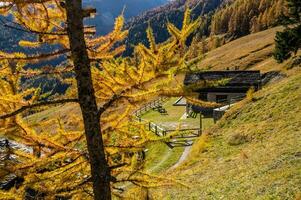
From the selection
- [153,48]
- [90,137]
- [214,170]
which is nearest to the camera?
[153,48]

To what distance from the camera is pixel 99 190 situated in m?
6.28

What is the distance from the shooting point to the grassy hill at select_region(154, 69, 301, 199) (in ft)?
Result: 48.8

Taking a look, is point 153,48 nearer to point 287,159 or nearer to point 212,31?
point 287,159

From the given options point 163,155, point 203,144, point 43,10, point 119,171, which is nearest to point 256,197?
point 119,171

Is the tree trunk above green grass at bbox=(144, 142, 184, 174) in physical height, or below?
above

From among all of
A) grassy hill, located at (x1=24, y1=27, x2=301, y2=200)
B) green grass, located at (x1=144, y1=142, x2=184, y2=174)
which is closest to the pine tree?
grassy hill, located at (x1=24, y1=27, x2=301, y2=200)

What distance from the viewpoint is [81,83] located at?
19.8 feet

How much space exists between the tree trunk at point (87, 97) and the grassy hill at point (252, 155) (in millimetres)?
4660

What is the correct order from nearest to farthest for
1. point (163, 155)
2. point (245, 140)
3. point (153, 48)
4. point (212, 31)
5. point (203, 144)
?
point (153, 48) → point (245, 140) → point (203, 144) → point (163, 155) → point (212, 31)

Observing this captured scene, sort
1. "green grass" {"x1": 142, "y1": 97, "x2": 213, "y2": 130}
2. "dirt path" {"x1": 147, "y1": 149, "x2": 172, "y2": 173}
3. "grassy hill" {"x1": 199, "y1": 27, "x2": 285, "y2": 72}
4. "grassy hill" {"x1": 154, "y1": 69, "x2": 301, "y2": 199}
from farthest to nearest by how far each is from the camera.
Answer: "grassy hill" {"x1": 199, "y1": 27, "x2": 285, "y2": 72} → "green grass" {"x1": 142, "y1": 97, "x2": 213, "y2": 130} → "dirt path" {"x1": 147, "y1": 149, "x2": 172, "y2": 173} → "grassy hill" {"x1": 154, "y1": 69, "x2": 301, "y2": 199}

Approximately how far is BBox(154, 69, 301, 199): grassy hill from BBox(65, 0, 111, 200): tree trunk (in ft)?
15.3

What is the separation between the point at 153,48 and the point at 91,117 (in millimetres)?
1380

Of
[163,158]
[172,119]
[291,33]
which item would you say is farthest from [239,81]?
[163,158]

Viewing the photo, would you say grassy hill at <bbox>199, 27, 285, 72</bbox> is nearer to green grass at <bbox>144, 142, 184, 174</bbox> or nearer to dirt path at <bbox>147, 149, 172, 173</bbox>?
green grass at <bbox>144, 142, 184, 174</bbox>
